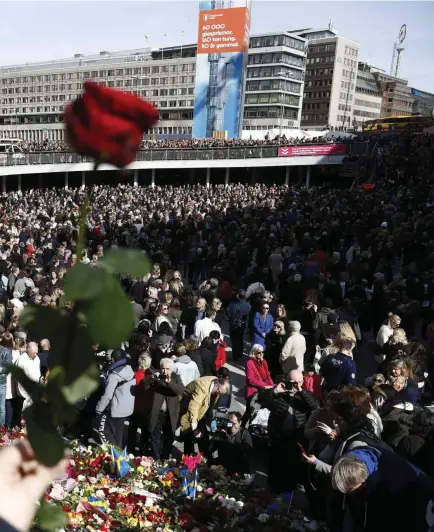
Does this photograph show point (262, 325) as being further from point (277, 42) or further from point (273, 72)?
point (277, 42)

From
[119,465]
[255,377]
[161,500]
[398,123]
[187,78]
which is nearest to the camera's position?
[161,500]

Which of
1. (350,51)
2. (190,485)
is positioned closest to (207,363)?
(190,485)

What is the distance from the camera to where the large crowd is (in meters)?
3.55

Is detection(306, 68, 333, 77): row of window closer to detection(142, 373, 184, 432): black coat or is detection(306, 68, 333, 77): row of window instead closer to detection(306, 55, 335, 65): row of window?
detection(306, 55, 335, 65): row of window

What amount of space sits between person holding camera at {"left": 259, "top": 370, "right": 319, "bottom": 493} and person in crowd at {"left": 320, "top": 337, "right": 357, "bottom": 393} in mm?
1129

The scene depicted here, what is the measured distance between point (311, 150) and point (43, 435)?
4061cm

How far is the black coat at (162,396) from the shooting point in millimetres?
5688

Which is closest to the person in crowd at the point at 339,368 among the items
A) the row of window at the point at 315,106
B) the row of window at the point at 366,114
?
the row of window at the point at 315,106

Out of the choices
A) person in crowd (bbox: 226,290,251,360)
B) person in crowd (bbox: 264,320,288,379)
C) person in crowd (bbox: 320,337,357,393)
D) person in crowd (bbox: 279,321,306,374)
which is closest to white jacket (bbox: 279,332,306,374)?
person in crowd (bbox: 279,321,306,374)

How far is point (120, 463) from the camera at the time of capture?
4906mm

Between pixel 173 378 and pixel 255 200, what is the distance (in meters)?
19.0

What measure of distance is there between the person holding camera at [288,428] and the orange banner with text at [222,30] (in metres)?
49.0

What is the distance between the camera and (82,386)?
2.46 ft

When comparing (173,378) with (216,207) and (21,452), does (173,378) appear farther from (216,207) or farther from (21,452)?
(216,207)
